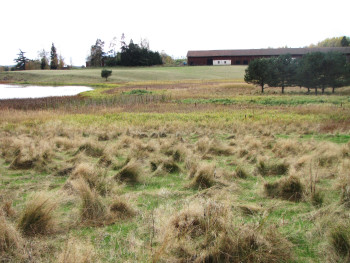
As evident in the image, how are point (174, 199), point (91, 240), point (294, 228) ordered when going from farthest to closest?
point (174, 199) < point (294, 228) < point (91, 240)

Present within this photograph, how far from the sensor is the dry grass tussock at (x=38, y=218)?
3.43 m

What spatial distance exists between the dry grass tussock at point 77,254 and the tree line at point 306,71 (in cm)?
3423

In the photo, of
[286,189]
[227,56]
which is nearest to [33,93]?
[286,189]

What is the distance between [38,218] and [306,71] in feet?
114

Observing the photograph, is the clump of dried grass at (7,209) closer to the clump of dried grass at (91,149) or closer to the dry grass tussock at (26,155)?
the dry grass tussock at (26,155)

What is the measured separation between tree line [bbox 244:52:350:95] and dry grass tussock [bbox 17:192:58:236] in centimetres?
3393

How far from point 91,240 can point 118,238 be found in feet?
1.00

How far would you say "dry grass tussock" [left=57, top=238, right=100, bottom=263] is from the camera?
2.63 m

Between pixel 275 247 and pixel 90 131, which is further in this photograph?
pixel 90 131

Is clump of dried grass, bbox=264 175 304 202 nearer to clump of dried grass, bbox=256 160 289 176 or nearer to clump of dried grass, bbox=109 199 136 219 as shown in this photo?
clump of dried grass, bbox=256 160 289 176

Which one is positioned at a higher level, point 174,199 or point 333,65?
point 333,65

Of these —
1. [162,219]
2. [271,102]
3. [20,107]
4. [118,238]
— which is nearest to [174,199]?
[162,219]

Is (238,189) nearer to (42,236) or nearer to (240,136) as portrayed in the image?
(42,236)

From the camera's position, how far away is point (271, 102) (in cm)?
2303
